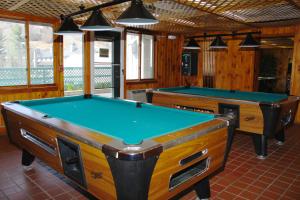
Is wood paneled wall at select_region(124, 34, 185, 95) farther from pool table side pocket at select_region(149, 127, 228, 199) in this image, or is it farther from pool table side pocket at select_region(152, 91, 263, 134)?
pool table side pocket at select_region(149, 127, 228, 199)

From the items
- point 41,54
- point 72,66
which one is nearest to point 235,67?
point 41,54

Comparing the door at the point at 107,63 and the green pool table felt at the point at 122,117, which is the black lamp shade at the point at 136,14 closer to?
the green pool table felt at the point at 122,117

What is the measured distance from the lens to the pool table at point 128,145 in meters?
1.60

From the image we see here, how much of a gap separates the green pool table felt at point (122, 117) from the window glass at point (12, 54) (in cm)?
202

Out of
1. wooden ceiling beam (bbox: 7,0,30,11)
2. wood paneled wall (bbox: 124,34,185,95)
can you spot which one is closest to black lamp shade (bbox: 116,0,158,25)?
wooden ceiling beam (bbox: 7,0,30,11)

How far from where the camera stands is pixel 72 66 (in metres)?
8.41

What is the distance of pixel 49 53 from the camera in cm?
539

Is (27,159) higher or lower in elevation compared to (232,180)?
higher

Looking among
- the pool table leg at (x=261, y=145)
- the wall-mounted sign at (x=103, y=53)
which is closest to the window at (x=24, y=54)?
the wall-mounted sign at (x=103, y=53)

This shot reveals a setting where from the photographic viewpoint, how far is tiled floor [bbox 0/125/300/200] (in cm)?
276

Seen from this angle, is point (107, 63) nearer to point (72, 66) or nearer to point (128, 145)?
point (72, 66)

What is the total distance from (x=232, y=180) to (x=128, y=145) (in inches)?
80.3

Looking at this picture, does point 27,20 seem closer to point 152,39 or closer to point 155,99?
point 155,99

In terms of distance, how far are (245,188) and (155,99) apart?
8.40 feet
